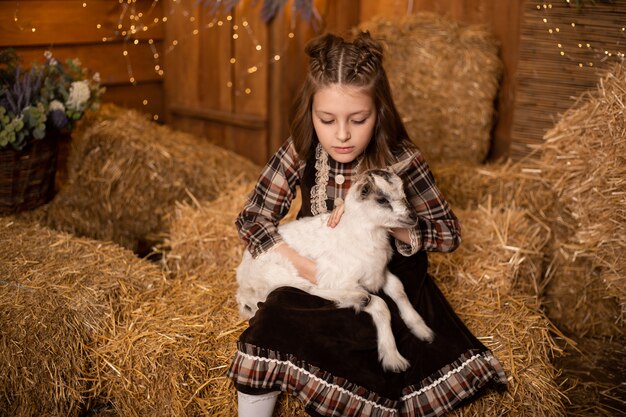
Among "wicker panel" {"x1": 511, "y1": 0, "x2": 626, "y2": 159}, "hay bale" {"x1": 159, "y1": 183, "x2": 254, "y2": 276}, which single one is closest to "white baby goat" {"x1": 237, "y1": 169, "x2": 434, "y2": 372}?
"hay bale" {"x1": 159, "y1": 183, "x2": 254, "y2": 276}

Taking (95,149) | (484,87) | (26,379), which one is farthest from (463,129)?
(26,379)

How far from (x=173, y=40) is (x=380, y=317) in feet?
12.9

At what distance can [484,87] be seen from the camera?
15.6 ft

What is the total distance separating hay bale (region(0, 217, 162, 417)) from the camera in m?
2.74


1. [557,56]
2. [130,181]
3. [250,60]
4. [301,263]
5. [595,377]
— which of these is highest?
[557,56]

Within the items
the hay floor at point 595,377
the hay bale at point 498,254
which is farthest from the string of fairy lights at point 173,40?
the hay floor at point 595,377

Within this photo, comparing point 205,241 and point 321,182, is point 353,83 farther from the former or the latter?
point 205,241

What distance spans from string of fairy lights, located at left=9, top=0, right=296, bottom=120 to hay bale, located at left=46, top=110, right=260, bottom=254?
Result: 0.86 m

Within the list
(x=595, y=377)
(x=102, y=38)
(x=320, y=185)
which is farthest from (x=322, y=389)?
(x=102, y=38)

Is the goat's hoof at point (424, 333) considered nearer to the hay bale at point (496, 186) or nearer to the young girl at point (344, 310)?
the young girl at point (344, 310)

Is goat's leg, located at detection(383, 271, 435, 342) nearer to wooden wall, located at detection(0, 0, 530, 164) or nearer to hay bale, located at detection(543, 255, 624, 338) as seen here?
hay bale, located at detection(543, 255, 624, 338)

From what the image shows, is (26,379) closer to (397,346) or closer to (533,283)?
(397,346)

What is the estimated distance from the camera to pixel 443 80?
4871 millimetres

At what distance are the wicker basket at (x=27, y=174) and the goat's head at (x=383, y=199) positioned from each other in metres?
2.42
